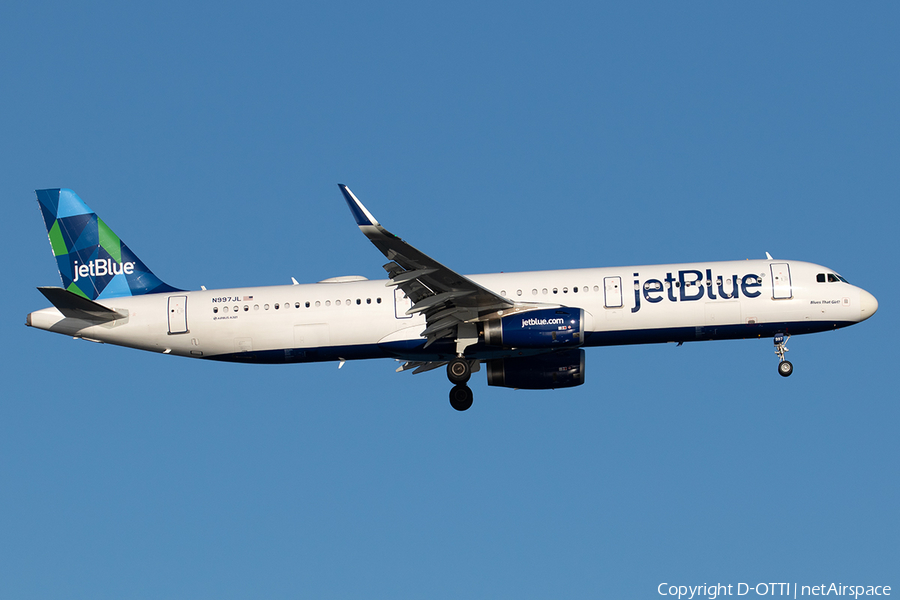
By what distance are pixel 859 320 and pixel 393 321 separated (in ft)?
60.4

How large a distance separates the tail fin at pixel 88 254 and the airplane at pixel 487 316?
0.68 metres

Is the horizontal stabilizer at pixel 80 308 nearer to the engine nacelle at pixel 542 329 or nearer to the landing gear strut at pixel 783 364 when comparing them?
the engine nacelle at pixel 542 329

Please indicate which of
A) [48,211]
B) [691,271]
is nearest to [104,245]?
[48,211]

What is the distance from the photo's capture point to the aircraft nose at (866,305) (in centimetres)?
3922

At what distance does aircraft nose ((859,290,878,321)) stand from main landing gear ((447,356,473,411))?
15.6 meters

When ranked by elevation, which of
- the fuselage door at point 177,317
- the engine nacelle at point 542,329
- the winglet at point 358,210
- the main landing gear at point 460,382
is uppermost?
the winglet at point 358,210

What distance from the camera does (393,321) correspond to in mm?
39500

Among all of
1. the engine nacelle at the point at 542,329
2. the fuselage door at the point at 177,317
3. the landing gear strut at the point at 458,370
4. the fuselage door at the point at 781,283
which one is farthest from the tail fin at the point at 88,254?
the fuselage door at the point at 781,283

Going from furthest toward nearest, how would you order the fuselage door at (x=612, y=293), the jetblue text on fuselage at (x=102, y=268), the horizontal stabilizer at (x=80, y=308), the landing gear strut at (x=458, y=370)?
the jetblue text on fuselage at (x=102, y=268), the landing gear strut at (x=458, y=370), the fuselage door at (x=612, y=293), the horizontal stabilizer at (x=80, y=308)

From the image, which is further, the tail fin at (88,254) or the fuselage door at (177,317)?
the tail fin at (88,254)

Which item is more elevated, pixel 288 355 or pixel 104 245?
pixel 104 245

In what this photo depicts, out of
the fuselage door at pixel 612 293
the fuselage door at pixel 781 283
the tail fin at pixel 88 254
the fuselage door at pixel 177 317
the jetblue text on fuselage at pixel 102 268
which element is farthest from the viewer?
the jetblue text on fuselage at pixel 102 268

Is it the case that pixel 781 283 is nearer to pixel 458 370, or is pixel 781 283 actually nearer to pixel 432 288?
pixel 458 370

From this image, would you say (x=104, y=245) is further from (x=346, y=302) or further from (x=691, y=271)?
(x=691, y=271)
